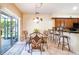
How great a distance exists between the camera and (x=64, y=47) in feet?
12.3

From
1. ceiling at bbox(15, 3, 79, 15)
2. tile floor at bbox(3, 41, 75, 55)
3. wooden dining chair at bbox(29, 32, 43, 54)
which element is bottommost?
tile floor at bbox(3, 41, 75, 55)

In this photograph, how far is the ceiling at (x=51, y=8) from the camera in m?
3.40

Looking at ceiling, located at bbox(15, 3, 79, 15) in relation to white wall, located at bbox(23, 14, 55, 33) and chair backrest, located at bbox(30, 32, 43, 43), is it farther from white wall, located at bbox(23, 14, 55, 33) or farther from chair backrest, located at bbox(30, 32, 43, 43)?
chair backrest, located at bbox(30, 32, 43, 43)

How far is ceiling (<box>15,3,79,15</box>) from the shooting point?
3.40m

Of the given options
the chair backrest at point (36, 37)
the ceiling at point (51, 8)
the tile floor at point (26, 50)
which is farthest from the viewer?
the chair backrest at point (36, 37)

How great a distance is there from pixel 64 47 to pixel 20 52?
48.8 inches

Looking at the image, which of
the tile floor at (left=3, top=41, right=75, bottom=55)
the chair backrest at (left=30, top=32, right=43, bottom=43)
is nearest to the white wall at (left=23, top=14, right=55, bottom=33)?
the chair backrest at (left=30, top=32, right=43, bottom=43)

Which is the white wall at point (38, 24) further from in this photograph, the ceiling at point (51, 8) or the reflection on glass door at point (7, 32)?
the reflection on glass door at point (7, 32)

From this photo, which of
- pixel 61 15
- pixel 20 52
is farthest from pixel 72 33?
pixel 20 52

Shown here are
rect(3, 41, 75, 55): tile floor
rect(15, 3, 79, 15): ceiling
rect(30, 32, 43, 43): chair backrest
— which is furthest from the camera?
rect(30, 32, 43, 43): chair backrest

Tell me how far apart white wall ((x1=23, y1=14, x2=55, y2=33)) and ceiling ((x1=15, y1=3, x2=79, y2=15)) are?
0.14 metres

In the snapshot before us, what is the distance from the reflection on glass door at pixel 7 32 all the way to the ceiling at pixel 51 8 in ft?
1.57

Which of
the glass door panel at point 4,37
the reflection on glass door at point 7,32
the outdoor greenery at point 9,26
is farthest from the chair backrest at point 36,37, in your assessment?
the glass door panel at point 4,37

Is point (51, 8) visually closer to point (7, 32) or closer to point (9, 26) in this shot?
point (9, 26)
